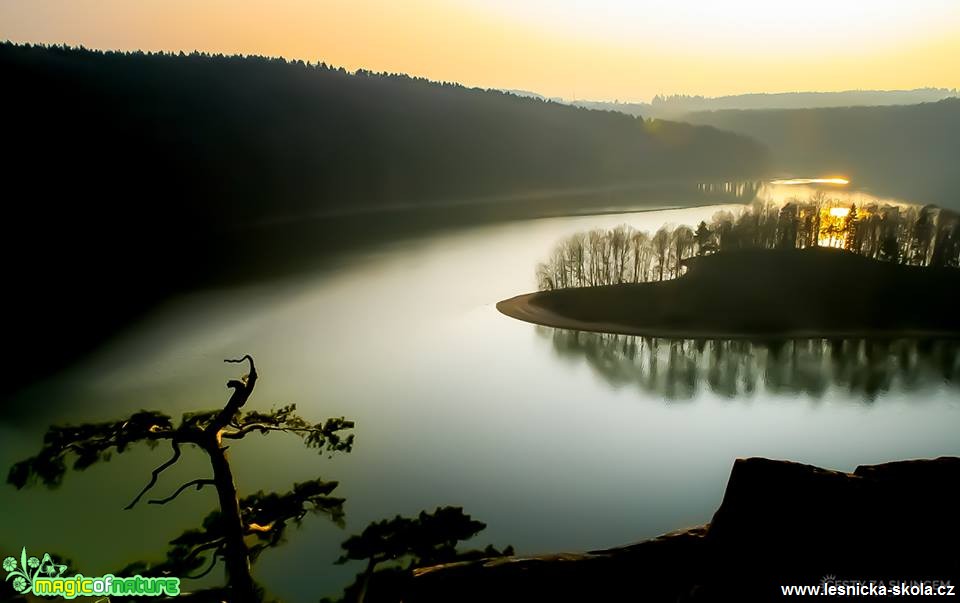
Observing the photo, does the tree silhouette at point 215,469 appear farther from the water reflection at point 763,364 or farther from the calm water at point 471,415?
the water reflection at point 763,364

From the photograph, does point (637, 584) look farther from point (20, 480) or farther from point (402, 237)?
point (402, 237)

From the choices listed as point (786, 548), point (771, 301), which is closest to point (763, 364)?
point (771, 301)

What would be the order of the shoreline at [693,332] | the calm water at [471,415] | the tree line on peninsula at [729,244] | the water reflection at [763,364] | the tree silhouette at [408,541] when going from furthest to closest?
the tree line on peninsula at [729,244] < the shoreline at [693,332] < the water reflection at [763,364] < the calm water at [471,415] < the tree silhouette at [408,541]

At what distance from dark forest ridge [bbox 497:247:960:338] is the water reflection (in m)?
1.56

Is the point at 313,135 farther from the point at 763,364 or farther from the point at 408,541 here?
the point at 408,541

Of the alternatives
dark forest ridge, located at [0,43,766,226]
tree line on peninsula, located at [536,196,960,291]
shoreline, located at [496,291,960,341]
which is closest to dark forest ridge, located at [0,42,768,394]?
dark forest ridge, located at [0,43,766,226]

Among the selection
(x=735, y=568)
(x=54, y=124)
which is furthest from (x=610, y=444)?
(x=54, y=124)

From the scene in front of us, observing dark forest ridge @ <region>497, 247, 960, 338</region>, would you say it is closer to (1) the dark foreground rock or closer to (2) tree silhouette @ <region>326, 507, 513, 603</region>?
(2) tree silhouette @ <region>326, 507, 513, 603</region>

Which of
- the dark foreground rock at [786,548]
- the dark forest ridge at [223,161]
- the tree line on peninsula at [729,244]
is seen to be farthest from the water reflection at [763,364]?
the dark forest ridge at [223,161]

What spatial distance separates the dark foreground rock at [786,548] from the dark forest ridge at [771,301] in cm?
3370

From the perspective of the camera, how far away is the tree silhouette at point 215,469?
831 cm

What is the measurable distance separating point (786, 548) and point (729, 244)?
4990 cm

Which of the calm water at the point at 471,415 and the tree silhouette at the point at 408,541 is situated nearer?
the tree silhouette at the point at 408,541

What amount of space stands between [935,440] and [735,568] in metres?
24.1
